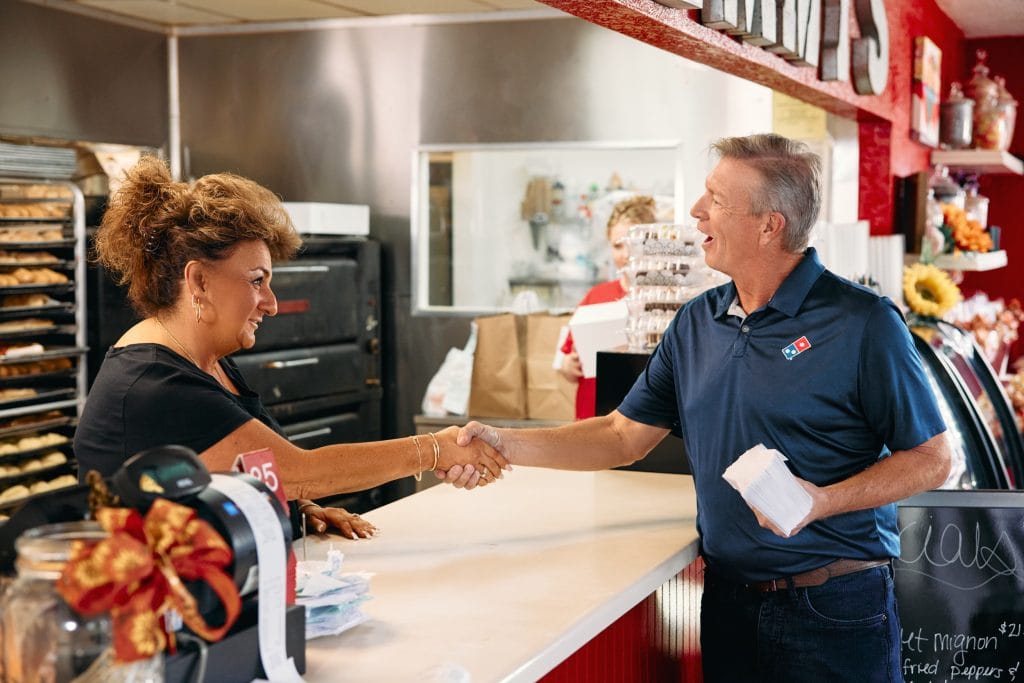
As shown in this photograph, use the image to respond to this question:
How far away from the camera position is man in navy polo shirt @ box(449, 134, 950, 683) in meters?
2.34

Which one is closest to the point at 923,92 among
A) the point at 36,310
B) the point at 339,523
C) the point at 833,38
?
the point at 833,38

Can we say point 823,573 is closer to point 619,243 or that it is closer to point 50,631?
point 50,631

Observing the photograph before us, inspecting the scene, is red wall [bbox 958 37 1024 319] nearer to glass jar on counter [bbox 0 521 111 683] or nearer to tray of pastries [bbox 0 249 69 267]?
tray of pastries [bbox 0 249 69 267]

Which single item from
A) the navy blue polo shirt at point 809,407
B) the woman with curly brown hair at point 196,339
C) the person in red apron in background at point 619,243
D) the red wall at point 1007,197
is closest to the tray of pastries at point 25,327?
the person in red apron in background at point 619,243

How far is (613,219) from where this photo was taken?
497 cm

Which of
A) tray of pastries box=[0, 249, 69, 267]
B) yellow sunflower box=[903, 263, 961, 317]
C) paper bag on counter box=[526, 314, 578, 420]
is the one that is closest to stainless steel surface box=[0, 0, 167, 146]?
tray of pastries box=[0, 249, 69, 267]

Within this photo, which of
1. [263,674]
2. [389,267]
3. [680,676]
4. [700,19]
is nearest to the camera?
[263,674]

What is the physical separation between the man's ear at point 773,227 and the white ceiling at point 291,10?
382 cm

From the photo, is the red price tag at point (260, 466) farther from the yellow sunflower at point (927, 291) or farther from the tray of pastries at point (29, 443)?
the tray of pastries at point (29, 443)

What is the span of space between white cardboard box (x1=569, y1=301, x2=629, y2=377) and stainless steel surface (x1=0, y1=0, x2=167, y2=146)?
11.7 ft

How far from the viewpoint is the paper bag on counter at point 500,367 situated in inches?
237

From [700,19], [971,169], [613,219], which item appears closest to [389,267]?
[613,219]

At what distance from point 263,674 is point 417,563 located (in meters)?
0.82

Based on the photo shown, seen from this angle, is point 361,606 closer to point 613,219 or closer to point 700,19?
point 700,19
